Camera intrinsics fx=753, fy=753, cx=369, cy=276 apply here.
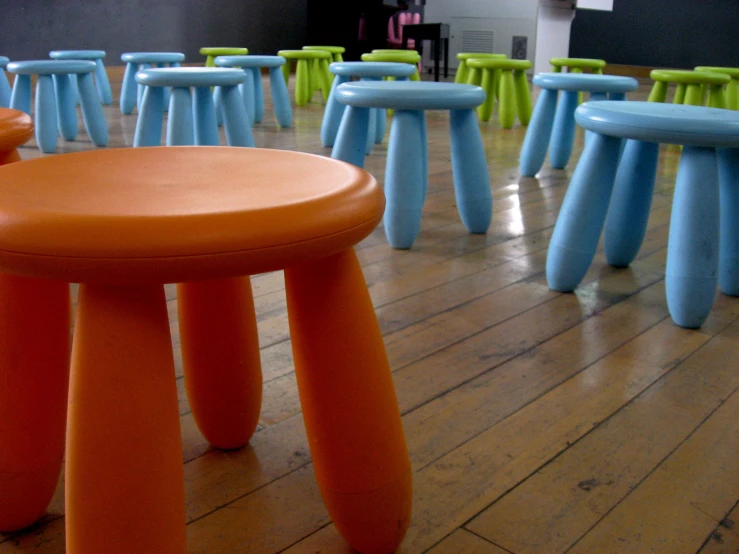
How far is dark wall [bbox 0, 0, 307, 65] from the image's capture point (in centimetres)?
423

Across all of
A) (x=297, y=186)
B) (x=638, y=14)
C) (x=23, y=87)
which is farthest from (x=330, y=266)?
(x=638, y=14)

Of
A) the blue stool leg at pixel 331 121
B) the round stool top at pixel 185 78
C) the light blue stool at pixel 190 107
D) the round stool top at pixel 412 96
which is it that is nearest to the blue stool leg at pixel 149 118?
the light blue stool at pixel 190 107

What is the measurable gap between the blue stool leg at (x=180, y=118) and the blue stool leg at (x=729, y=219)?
1325 millimetres

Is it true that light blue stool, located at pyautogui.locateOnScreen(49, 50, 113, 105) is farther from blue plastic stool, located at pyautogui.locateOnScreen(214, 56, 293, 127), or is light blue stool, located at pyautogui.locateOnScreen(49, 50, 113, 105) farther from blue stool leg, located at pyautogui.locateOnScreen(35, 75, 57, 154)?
blue stool leg, located at pyautogui.locateOnScreen(35, 75, 57, 154)

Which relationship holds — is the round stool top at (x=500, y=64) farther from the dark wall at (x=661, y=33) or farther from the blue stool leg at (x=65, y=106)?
the dark wall at (x=661, y=33)

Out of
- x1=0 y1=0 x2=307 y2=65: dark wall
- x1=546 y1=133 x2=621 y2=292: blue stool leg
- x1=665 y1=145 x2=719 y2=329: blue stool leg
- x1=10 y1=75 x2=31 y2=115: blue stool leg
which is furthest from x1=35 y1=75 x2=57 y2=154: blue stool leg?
x1=665 y1=145 x2=719 y2=329: blue stool leg

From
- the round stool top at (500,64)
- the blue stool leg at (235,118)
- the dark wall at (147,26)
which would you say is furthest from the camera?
the dark wall at (147,26)

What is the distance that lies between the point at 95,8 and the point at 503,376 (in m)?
4.33

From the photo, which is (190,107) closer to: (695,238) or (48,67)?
(48,67)

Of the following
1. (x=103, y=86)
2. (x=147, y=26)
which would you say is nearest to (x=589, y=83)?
(x=103, y=86)

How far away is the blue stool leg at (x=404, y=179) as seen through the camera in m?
1.51

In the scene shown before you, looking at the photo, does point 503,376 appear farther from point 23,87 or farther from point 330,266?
point 23,87

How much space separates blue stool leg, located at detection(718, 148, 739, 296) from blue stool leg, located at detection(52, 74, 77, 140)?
2.27 m

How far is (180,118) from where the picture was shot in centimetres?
203
